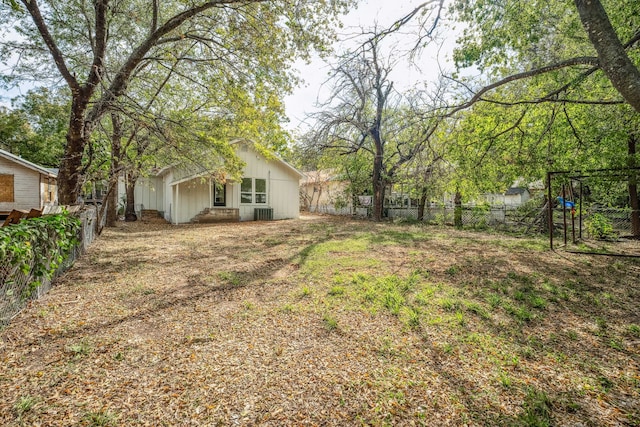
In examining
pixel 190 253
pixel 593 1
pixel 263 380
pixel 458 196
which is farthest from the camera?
pixel 458 196

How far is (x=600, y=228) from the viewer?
383 inches

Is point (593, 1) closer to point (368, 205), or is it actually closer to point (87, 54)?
point (87, 54)

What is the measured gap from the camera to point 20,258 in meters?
3.08

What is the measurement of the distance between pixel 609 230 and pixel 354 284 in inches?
410

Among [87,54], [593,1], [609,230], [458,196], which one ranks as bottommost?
[609,230]

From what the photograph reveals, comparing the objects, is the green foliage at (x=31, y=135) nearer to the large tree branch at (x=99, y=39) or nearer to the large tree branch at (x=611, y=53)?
the large tree branch at (x=99, y=39)

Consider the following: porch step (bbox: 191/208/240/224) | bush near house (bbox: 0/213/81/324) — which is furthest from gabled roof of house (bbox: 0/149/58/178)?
bush near house (bbox: 0/213/81/324)

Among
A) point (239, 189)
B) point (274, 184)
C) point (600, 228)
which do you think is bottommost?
point (600, 228)

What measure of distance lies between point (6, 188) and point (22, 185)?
2.18ft

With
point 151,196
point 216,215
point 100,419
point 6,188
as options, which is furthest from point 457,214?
point 6,188

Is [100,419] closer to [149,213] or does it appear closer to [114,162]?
[114,162]

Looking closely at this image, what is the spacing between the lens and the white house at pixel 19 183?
52.0ft

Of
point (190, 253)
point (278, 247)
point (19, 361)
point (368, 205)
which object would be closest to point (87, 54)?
point (190, 253)

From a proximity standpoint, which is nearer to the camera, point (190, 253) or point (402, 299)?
point (402, 299)
